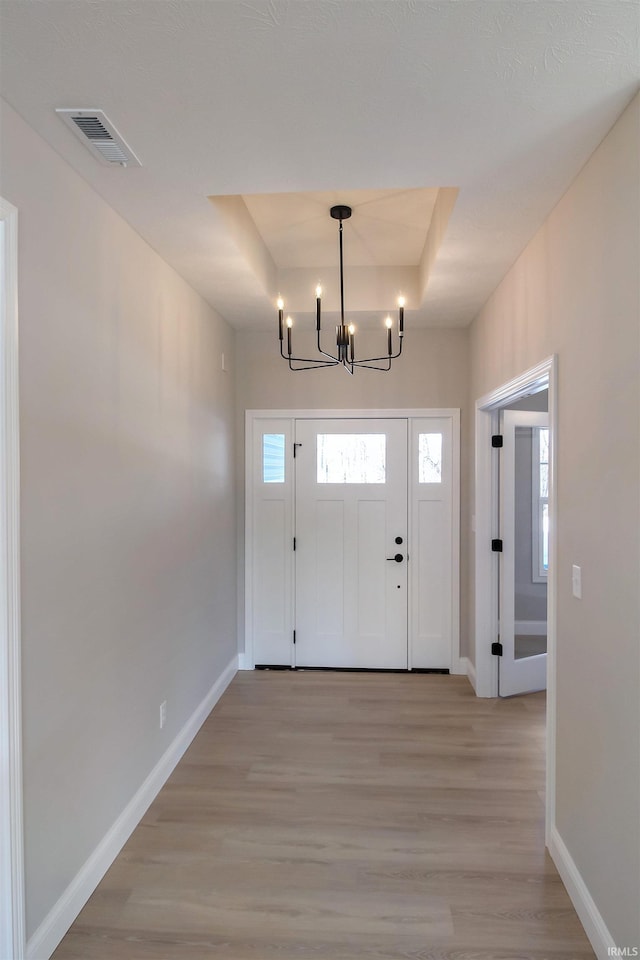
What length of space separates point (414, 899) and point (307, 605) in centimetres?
242

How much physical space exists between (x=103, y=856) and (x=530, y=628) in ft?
9.63

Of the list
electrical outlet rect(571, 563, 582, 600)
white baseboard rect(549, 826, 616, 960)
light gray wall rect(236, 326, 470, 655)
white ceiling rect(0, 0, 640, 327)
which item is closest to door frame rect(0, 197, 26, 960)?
white ceiling rect(0, 0, 640, 327)

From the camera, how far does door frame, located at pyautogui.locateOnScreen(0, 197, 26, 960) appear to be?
1524mm

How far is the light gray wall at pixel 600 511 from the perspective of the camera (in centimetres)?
158

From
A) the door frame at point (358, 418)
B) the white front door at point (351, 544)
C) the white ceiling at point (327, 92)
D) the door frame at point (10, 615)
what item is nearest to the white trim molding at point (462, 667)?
the door frame at point (358, 418)

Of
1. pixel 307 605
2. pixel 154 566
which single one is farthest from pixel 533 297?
pixel 307 605

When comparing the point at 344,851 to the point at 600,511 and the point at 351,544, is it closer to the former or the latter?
the point at 600,511

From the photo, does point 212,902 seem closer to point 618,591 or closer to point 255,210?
point 618,591

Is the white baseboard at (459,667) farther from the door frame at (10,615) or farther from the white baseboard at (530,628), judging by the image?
the door frame at (10,615)

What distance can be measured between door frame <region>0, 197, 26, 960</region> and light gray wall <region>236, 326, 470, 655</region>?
2694 mm

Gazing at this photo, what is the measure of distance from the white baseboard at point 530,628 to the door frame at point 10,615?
315 cm

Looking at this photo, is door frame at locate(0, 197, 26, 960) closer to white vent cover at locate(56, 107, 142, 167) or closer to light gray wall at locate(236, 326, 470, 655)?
white vent cover at locate(56, 107, 142, 167)

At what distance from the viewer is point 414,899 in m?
1.97

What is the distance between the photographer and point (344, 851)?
7.29ft
